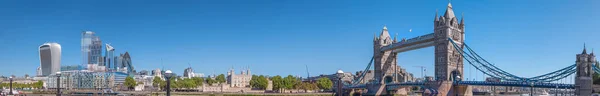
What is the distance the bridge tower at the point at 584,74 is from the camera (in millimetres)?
55625

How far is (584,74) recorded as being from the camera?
186ft

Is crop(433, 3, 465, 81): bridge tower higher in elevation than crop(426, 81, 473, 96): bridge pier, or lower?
higher

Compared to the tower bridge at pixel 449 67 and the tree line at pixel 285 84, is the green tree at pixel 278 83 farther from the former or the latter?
the tower bridge at pixel 449 67

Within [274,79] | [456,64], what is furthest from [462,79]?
[274,79]

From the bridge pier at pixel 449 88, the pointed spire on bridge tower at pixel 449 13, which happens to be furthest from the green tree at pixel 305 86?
the bridge pier at pixel 449 88

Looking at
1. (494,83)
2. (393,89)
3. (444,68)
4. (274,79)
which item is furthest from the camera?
(274,79)

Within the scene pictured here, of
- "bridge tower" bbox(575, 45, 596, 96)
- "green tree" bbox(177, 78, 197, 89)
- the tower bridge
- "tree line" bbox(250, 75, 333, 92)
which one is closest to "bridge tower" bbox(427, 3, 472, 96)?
the tower bridge

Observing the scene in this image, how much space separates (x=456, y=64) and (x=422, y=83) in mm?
6541

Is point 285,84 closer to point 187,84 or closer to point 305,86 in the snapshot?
point 305,86

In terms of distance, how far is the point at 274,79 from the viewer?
127m

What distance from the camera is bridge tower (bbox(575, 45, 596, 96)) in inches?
2190

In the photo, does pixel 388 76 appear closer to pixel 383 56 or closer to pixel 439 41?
pixel 383 56

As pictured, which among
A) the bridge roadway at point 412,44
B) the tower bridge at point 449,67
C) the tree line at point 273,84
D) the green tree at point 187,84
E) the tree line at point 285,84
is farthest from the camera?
the green tree at point 187,84

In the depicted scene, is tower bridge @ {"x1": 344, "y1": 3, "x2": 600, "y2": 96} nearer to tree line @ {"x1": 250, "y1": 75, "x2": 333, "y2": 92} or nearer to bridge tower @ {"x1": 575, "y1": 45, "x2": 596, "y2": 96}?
bridge tower @ {"x1": 575, "y1": 45, "x2": 596, "y2": 96}
